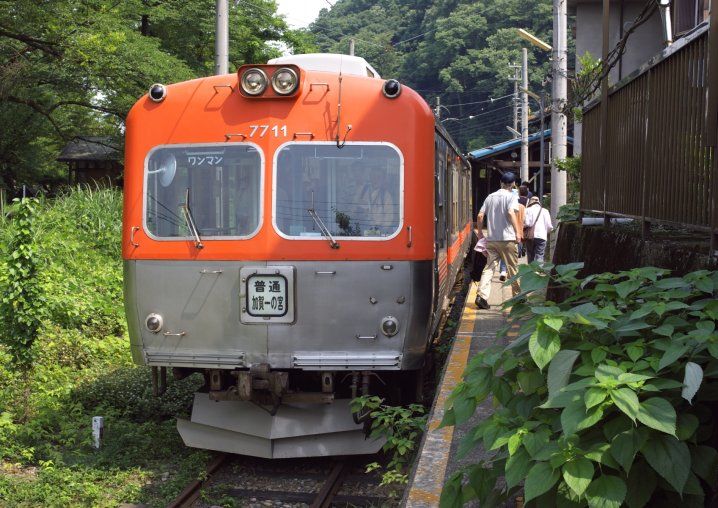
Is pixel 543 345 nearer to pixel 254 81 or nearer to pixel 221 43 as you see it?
pixel 254 81

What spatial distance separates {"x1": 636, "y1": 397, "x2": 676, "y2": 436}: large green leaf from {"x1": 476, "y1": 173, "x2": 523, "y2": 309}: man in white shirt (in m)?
8.32

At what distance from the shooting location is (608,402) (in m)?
2.63

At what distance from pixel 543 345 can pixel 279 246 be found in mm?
3722

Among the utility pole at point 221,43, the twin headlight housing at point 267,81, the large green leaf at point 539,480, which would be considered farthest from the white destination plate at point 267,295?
the utility pole at point 221,43

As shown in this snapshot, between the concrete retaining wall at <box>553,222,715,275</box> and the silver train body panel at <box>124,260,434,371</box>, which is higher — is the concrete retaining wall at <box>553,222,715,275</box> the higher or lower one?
the higher one

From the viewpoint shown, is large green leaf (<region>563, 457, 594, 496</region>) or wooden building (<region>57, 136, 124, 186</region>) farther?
wooden building (<region>57, 136, 124, 186</region>)

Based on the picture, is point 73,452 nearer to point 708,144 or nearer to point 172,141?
point 172,141

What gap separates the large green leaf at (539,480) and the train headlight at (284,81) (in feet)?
14.6

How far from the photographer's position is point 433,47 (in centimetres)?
6719

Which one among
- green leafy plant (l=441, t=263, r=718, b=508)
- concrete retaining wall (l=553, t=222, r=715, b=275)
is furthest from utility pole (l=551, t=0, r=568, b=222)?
green leafy plant (l=441, t=263, r=718, b=508)

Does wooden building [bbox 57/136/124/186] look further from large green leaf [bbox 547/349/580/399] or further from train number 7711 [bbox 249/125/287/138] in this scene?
large green leaf [bbox 547/349/580/399]

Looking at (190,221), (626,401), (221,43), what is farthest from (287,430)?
(221,43)

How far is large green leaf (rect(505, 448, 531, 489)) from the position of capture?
281 cm

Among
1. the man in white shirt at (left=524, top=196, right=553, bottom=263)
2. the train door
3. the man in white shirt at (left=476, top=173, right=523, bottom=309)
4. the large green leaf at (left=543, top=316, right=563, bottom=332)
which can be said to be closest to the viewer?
the large green leaf at (left=543, top=316, right=563, bottom=332)
